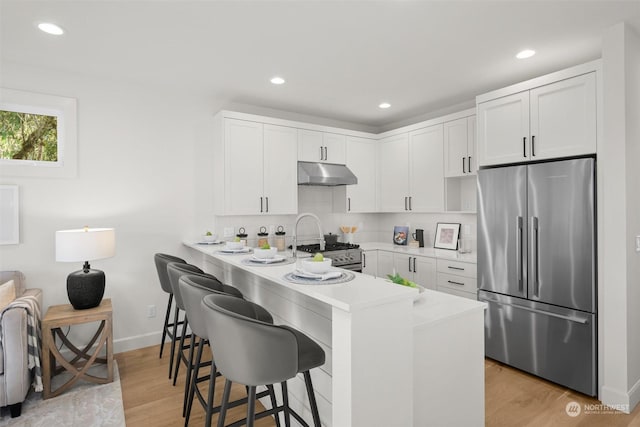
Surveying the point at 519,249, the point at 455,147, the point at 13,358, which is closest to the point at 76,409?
the point at 13,358

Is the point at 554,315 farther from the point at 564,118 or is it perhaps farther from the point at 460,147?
the point at 460,147

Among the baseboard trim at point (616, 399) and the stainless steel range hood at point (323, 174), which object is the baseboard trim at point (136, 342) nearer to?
the stainless steel range hood at point (323, 174)

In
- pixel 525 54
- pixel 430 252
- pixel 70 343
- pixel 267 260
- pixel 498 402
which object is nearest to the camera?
pixel 267 260

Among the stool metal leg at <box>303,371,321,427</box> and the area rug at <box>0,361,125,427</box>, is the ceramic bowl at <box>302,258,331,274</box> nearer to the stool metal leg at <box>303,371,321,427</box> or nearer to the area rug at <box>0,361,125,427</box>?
the stool metal leg at <box>303,371,321,427</box>

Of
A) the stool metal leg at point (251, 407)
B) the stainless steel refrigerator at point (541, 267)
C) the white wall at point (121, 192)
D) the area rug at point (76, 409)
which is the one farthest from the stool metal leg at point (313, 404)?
the white wall at point (121, 192)

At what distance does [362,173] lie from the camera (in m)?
4.82

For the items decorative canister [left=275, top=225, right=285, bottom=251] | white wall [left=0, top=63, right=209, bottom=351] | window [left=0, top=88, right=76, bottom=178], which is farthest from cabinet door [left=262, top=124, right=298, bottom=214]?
window [left=0, top=88, right=76, bottom=178]

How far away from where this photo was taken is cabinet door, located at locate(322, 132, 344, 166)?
447 centimetres

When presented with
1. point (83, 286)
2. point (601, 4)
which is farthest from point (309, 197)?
point (601, 4)

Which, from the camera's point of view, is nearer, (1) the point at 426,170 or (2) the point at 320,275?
(2) the point at 320,275

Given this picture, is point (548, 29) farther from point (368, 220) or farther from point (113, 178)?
point (113, 178)

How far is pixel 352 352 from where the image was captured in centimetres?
129

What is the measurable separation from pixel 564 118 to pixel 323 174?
2.39 m

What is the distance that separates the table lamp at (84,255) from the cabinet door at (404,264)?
3.02 meters
